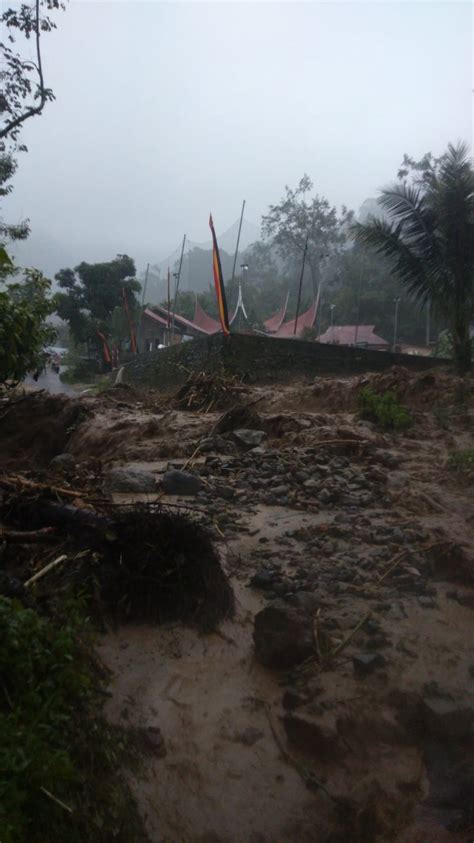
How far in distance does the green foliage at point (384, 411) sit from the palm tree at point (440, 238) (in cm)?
378

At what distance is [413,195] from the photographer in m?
11.2

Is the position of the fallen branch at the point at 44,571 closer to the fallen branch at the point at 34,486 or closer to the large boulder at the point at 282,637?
the fallen branch at the point at 34,486

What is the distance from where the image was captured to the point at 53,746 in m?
1.94

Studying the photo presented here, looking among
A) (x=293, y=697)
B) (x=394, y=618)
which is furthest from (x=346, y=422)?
(x=293, y=697)

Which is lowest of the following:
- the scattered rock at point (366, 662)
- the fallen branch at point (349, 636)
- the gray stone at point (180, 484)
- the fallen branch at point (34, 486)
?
the scattered rock at point (366, 662)

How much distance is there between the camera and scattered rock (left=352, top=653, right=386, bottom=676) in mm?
2869

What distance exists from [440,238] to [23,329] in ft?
28.7

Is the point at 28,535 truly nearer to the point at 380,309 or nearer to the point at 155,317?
the point at 155,317

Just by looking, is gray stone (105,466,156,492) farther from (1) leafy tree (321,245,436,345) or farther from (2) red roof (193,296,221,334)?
(1) leafy tree (321,245,436,345)

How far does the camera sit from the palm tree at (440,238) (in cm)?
1074

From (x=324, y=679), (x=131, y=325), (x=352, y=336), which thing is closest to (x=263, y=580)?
(x=324, y=679)

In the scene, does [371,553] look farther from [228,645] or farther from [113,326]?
[113,326]

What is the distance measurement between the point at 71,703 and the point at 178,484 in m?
3.07

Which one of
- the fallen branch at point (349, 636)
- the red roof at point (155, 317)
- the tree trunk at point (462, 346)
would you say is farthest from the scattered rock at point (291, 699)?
the red roof at point (155, 317)
